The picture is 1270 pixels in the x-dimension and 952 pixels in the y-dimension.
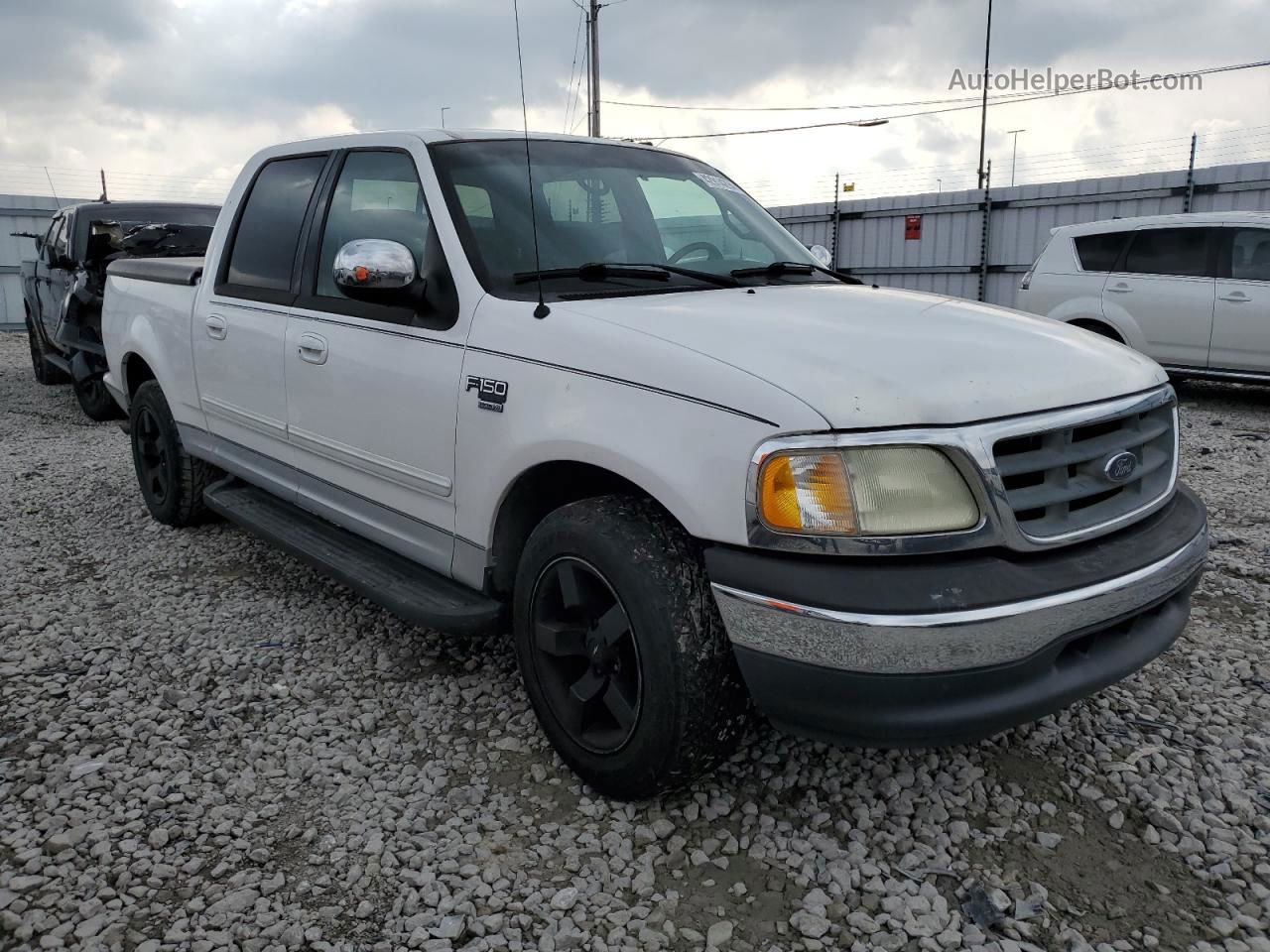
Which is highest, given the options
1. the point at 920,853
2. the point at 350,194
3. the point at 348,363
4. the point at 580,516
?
the point at 350,194

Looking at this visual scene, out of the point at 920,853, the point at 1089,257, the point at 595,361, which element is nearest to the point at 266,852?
the point at 595,361

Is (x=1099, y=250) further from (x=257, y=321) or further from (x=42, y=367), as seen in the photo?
(x=42, y=367)

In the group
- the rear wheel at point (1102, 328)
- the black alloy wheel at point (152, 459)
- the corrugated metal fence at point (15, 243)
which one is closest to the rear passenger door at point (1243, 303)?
the rear wheel at point (1102, 328)

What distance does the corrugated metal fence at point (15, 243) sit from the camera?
19.2 m

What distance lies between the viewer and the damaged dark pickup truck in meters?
8.41

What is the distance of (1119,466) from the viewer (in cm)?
242

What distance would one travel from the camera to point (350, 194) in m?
3.61

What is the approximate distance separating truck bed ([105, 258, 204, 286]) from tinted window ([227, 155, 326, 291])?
43 centimetres

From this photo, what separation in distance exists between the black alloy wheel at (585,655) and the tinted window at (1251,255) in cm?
854

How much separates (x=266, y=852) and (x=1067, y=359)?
2.38m

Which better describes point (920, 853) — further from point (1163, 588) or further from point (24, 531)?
point (24, 531)

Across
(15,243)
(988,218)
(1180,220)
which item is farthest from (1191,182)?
(15,243)

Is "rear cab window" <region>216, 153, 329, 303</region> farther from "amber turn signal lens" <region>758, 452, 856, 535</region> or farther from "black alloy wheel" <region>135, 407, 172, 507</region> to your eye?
"amber turn signal lens" <region>758, 452, 856, 535</region>

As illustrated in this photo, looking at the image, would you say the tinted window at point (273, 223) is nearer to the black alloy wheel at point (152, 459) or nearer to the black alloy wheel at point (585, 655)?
the black alloy wheel at point (152, 459)
